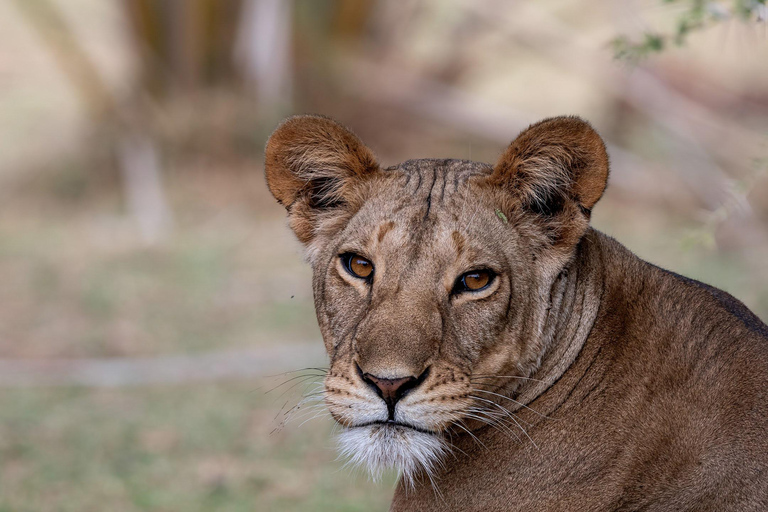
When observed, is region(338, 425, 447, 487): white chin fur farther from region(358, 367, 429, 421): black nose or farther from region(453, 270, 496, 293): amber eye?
region(453, 270, 496, 293): amber eye

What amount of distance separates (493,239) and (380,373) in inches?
27.3

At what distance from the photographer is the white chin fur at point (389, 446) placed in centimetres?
295

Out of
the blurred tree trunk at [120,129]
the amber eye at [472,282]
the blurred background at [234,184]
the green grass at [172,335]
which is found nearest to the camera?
the amber eye at [472,282]

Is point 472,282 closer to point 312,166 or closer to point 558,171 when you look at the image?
point 558,171

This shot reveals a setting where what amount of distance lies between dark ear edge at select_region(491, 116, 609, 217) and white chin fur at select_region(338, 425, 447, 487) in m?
0.94

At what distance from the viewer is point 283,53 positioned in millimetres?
11617

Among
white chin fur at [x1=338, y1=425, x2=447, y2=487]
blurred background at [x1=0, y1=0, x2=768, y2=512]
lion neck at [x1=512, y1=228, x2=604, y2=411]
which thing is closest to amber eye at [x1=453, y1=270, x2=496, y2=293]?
lion neck at [x1=512, y1=228, x2=604, y2=411]

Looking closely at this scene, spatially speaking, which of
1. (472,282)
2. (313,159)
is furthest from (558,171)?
(313,159)

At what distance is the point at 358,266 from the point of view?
331 centimetres

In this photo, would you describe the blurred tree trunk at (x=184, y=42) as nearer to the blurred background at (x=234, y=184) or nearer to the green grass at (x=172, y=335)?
the blurred background at (x=234, y=184)

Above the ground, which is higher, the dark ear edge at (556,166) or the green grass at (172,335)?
the dark ear edge at (556,166)

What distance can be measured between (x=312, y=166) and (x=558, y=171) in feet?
3.07

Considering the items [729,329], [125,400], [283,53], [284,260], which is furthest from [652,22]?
[729,329]

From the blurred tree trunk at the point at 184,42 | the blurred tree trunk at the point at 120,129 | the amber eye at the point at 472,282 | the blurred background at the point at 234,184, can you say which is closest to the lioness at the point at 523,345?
the amber eye at the point at 472,282
